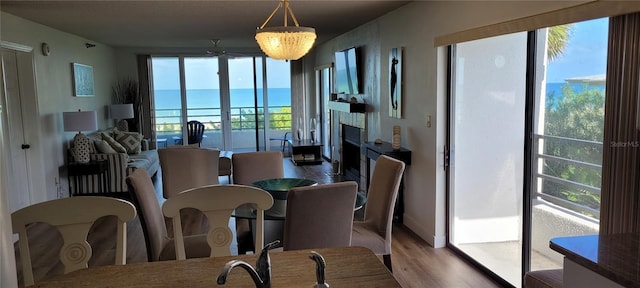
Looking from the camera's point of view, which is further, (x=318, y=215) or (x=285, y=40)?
(x=285, y=40)

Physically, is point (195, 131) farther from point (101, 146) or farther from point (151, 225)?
point (151, 225)

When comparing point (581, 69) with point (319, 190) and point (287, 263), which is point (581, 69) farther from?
point (287, 263)

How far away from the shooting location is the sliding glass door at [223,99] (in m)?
9.56

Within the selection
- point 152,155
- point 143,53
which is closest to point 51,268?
point 152,155

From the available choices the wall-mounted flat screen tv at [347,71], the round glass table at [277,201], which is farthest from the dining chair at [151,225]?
the wall-mounted flat screen tv at [347,71]

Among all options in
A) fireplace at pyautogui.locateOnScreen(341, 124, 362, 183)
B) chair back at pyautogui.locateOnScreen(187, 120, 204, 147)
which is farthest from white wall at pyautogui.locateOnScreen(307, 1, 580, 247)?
chair back at pyautogui.locateOnScreen(187, 120, 204, 147)

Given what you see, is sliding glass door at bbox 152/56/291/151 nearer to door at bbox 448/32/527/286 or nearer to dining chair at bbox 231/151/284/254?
dining chair at bbox 231/151/284/254

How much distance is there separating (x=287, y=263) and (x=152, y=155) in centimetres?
637

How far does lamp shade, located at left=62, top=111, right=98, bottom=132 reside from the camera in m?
5.86

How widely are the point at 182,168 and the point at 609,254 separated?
371cm

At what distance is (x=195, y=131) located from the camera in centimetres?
970

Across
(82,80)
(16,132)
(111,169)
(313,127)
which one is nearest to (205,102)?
(313,127)

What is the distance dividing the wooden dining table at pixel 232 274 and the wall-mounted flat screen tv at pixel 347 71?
492cm

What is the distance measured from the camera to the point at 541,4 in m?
2.68
